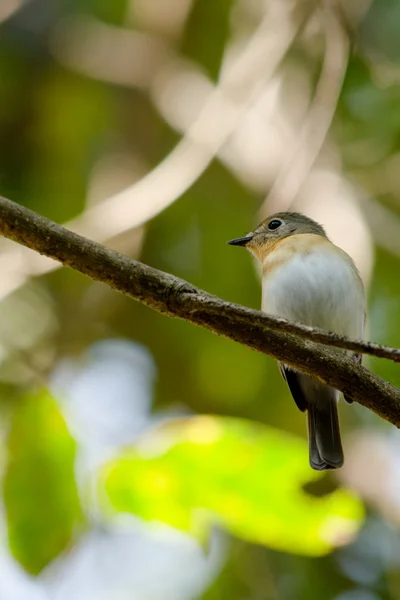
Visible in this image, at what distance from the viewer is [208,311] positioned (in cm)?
219

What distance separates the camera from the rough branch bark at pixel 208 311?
2135 millimetres

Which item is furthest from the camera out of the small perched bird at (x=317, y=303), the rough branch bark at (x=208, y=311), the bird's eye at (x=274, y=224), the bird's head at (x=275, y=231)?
the bird's eye at (x=274, y=224)

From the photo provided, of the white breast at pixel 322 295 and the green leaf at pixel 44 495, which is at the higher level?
the white breast at pixel 322 295

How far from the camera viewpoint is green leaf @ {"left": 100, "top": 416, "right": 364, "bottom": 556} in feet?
9.91

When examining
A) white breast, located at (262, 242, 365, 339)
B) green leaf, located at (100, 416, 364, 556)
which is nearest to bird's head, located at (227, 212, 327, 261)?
white breast, located at (262, 242, 365, 339)

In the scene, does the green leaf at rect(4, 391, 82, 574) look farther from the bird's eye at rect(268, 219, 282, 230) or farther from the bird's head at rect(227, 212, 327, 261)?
the bird's eye at rect(268, 219, 282, 230)

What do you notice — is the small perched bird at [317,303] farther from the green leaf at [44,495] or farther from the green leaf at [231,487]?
the green leaf at [44,495]

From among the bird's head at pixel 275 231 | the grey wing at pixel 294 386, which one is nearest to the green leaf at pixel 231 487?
the grey wing at pixel 294 386

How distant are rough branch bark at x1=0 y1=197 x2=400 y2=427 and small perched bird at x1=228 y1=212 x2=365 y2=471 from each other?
1196mm

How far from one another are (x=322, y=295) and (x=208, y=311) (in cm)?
152

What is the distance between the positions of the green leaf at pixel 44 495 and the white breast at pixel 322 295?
3.47 ft

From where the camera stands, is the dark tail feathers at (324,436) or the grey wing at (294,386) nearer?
the dark tail feathers at (324,436)

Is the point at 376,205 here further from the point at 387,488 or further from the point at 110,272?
the point at 110,272

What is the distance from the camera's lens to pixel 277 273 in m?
3.77
